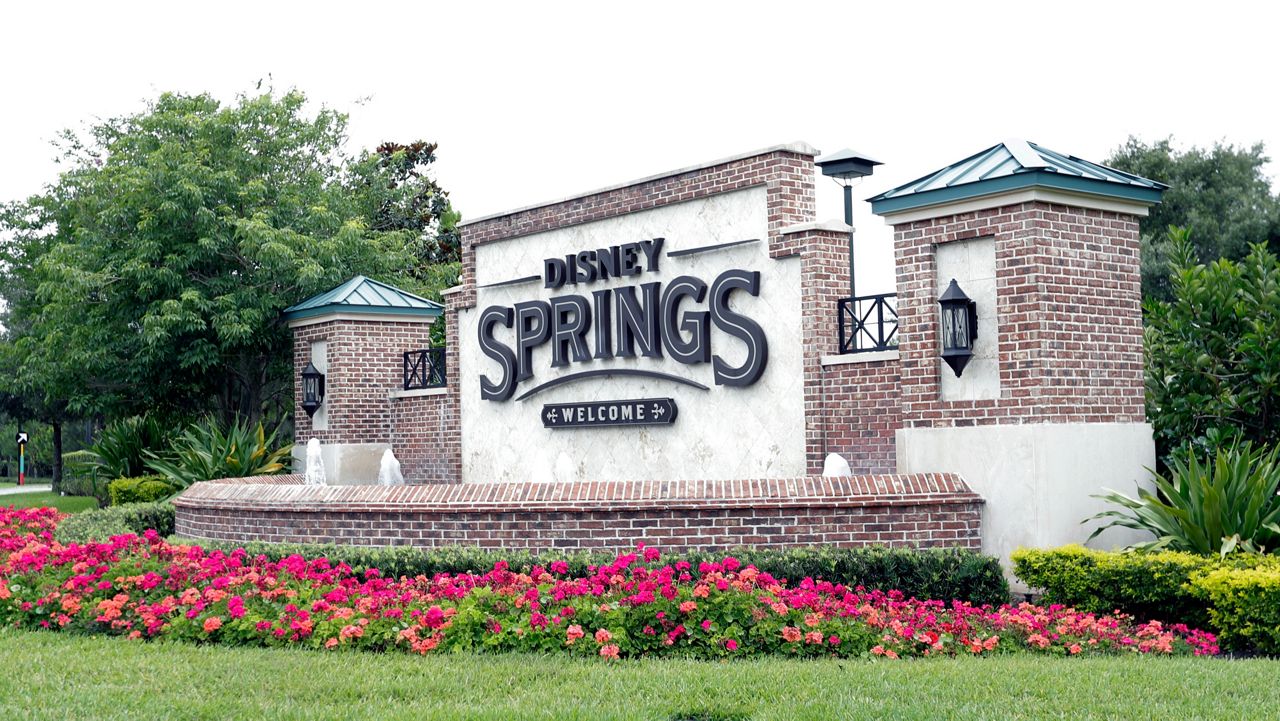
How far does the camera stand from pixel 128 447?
21828mm

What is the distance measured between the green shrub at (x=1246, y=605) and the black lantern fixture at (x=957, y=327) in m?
2.86

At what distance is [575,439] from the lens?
51.2ft

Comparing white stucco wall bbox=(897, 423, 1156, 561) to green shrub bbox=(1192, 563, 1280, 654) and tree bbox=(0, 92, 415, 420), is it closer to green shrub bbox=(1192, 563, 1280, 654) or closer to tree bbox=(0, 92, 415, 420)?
green shrub bbox=(1192, 563, 1280, 654)

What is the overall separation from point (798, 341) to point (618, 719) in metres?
7.61

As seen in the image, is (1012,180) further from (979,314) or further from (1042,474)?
(1042,474)

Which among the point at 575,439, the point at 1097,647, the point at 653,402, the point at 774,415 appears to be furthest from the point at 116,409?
the point at 1097,647

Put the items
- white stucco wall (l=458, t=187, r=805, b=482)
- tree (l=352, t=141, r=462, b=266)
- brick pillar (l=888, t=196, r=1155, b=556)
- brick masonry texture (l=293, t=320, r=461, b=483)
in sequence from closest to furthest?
1. brick pillar (l=888, t=196, r=1155, b=556)
2. white stucco wall (l=458, t=187, r=805, b=482)
3. brick masonry texture (l=293, t=320, r=461, b=483)
4. tree (l=352, t=141, r=462, b=266)

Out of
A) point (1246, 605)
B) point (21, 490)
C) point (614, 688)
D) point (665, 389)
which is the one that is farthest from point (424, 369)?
point (21, 490)

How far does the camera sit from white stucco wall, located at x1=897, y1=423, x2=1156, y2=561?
10367mm

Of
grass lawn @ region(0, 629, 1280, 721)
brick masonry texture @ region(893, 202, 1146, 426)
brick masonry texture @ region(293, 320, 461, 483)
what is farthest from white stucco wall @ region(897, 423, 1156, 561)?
brick masonry texture @ region(293, 320, 461, 483)

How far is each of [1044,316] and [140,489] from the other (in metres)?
14.3

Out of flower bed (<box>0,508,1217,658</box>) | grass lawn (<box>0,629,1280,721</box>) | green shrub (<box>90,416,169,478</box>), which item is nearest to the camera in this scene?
grass lawn (<box>0,629,1280,721</box>)

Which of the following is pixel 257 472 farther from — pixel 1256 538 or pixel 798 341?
pixel 1256 538

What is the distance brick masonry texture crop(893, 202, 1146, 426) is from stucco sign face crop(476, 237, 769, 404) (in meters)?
2.38
